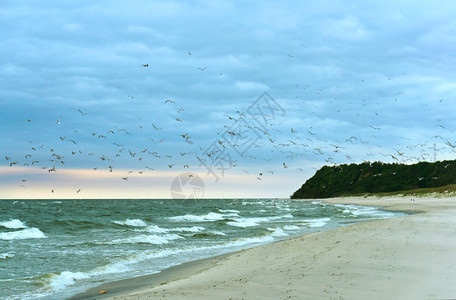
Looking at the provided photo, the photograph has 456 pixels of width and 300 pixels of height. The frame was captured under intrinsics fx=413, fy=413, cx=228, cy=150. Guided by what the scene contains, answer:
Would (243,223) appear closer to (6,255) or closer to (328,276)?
(6,255)

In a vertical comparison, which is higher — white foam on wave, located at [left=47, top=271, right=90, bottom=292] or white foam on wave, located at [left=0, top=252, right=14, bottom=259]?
white foam on wave, located at [left=47, top=271, right=90, bottom=292]

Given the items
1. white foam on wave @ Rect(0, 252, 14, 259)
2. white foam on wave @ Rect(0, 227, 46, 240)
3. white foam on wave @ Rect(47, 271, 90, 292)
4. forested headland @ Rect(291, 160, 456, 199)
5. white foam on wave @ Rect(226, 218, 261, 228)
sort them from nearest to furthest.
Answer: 1. white foam on wave @ Rect(47, 271, 90, 292)
2. white foam on wave @ Rect(0, 252, 14, 259)
3. white foam on wave @ Rect(0, 227, 46, 240)
4. white foam on wave @ Rect(226, 218, 261, 228)
5. forested headland @ Rect(291, 160, 456, 199)

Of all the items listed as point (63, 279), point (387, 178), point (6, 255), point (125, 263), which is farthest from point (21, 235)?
point (387, 178)

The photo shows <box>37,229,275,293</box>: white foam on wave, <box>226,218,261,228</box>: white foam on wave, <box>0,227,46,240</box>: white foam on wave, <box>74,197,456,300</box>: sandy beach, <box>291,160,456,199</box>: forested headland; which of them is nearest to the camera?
<box>74,197,456,300</box>: sandy beach

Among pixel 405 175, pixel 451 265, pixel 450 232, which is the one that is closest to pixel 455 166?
pixel 405 175

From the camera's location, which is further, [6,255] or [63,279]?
[6,255]

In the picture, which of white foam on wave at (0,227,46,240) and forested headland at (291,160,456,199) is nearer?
white foam on wave at (0,227,46,240)

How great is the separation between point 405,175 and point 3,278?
15580 centimetres

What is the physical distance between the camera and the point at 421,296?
8.23 meters

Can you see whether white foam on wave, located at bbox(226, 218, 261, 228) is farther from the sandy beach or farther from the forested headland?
the forested headland

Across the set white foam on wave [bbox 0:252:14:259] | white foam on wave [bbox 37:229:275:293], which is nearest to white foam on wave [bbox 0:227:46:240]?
white foam on wave [bbox 0:252:14:259]

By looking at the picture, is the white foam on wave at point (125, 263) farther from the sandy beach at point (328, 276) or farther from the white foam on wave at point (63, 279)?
the sandy beach at point (328, 276)

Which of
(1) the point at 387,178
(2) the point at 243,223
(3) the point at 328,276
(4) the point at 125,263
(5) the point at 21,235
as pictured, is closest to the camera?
(3) the point at 328,276

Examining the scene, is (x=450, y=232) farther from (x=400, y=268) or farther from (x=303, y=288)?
(x=303, y=288)
